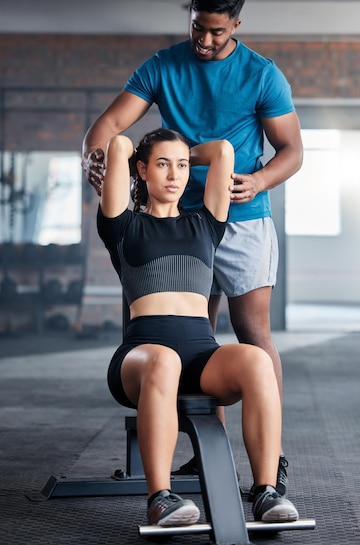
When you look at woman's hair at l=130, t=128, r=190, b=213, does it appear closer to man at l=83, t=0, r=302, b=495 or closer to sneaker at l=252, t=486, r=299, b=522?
man at l=83, t=0, r=302, b=495

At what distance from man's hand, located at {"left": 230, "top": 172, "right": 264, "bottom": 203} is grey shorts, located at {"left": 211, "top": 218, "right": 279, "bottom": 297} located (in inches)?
5.8

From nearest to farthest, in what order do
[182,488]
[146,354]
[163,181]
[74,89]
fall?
1. [146,354]
2. [163,181]
3. [182,488]
4. [74,89]

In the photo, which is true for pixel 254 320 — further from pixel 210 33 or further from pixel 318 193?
pixel 318 193

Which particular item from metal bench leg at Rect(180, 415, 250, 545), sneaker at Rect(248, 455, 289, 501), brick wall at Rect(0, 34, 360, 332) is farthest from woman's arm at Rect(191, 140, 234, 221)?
brick wall at Rect(0, 34, 360, 332)

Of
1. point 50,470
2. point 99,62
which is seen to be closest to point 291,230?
point 99,62

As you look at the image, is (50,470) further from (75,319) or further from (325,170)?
(325,170)

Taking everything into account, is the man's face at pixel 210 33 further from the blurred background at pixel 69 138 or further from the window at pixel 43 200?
the window at pixel 43 200

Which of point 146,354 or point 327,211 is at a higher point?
point 327,211

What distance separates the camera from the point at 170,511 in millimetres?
1679

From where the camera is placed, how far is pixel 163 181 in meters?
2.03

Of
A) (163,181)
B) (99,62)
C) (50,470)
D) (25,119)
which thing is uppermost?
(99,62)

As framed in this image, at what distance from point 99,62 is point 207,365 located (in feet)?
19.7

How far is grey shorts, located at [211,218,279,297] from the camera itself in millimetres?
2293

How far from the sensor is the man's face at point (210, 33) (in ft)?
7.00
